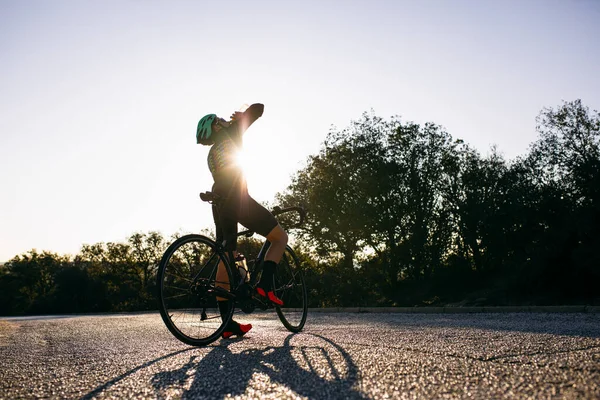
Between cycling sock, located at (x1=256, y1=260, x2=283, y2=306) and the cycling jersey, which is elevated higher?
the cycling jersey

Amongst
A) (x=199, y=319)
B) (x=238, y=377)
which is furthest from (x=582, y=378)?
(x=199, y=319)

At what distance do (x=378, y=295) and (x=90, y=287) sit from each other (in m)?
29.5

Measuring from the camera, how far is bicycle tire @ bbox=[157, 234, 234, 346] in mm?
4109

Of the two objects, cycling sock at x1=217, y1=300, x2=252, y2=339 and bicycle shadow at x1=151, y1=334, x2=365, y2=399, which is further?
cycling sock at x1=217, y1=300, x2=252, y2=339

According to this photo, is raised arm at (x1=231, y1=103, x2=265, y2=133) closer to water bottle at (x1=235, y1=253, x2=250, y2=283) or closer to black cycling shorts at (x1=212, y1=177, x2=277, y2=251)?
black cycling shorts at (x1=212, y1=177, x2=277, y2=251)

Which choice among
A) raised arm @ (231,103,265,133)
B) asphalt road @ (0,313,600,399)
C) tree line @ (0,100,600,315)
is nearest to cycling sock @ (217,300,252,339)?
asphalt road @ (0,313,600,399)

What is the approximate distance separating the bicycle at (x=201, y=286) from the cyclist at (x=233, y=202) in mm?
86

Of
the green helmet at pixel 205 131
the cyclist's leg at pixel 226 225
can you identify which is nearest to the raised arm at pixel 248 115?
the green helmet at pixel 205 131

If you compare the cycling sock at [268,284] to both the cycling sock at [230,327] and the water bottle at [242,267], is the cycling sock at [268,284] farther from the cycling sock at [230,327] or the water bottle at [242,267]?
the cycling sock at [230,327]

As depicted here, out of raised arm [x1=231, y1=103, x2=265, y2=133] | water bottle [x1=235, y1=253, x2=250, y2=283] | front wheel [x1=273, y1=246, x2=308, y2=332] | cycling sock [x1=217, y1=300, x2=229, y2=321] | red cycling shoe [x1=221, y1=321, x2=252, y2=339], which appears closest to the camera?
cycling sock [x1=217, y1=300, x2=229, y2=321]

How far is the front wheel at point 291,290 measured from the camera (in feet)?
18.1

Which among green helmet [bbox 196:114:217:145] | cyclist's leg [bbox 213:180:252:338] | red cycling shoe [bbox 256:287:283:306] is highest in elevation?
green helmet [bbox 196:114:217:145]

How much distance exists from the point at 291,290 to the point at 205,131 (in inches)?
81.2

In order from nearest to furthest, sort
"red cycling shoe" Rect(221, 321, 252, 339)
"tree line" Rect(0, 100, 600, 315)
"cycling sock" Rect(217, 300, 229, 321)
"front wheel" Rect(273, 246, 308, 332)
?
"cycling sock" Rect(217, 300, 229, 321), "red cycling shoe" Rect(221, 321, 252, 339), "front wheel" Rect(273, 246, 308, 332), "tree line" Rect(0, 100, 600, 315)
